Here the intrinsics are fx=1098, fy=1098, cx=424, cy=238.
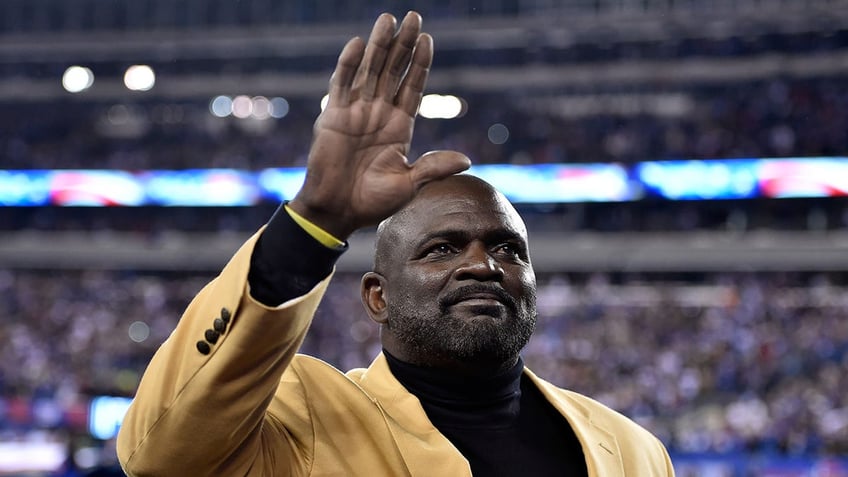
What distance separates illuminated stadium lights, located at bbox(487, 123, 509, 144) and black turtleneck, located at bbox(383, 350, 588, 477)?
2734 centimetres

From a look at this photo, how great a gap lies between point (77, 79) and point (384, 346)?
3470 centimetres

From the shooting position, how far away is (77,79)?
3488 cm

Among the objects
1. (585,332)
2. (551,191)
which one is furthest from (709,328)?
(551,191)

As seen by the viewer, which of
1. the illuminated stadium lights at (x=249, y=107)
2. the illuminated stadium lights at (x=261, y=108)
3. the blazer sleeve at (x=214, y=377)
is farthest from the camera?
the illuminated stadium lights at (x=249, y=107)

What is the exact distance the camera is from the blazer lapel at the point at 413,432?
2018 mm

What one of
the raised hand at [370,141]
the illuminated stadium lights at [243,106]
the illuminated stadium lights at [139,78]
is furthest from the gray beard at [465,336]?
the illuminated stadium lights at [139,78]

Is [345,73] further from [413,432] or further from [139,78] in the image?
[139,78]

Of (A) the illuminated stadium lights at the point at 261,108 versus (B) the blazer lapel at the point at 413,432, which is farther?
(A) the illuminated stadium lights at the point at 261,108

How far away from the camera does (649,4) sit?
2961 centimetres

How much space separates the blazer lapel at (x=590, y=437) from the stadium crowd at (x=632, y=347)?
12.0m

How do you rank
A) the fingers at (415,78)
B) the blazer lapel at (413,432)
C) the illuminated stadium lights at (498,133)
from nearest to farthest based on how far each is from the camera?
the fingers at (415,78) < the blazer lapel at (413,432) < the illuminated stadium lights at (498,133)

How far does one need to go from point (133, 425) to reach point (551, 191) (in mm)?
25746

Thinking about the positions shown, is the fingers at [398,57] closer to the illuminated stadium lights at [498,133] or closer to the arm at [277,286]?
the arm at [277,286]

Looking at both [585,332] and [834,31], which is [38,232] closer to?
[585,332]
